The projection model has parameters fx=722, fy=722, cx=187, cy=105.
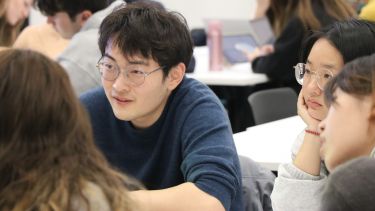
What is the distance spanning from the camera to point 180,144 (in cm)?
203

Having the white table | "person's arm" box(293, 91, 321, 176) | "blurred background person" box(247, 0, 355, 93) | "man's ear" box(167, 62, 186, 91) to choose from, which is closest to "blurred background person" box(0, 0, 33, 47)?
the white table

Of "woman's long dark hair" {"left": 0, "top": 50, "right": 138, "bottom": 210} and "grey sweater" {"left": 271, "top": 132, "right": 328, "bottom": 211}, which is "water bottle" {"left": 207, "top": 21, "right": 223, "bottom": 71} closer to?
"grey sweater" {"left": 271, "top": 132, "right": 328, "bottom": 211}

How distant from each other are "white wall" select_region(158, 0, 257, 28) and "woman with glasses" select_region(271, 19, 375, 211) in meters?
5.27

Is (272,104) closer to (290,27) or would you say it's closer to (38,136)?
(290,27)

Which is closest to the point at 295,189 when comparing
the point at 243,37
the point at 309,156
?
the point at 309,156

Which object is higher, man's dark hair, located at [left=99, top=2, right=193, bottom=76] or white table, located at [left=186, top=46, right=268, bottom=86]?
man's dark hair, located at [left=99, top=2, right=193, bottom=76]

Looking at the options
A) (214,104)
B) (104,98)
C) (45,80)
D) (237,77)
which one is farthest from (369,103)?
(237,77)

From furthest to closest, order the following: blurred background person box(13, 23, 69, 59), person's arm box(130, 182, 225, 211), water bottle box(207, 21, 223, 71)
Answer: water bottle box(207, 21, 223, 71), blurred background person box(13, 23, 69, 59), person's arm box(130, 182, 225, 211)

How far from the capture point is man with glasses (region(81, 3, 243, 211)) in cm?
192

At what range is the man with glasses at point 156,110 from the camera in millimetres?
1922

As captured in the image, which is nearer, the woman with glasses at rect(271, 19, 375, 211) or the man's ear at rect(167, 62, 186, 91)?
the woman with glasses at rect(271, 19, 375, 211)

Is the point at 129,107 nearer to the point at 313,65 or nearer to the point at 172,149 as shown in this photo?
the point at 172,149

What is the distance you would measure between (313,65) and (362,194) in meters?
1.12

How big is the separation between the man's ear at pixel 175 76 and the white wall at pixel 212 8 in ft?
17.3
